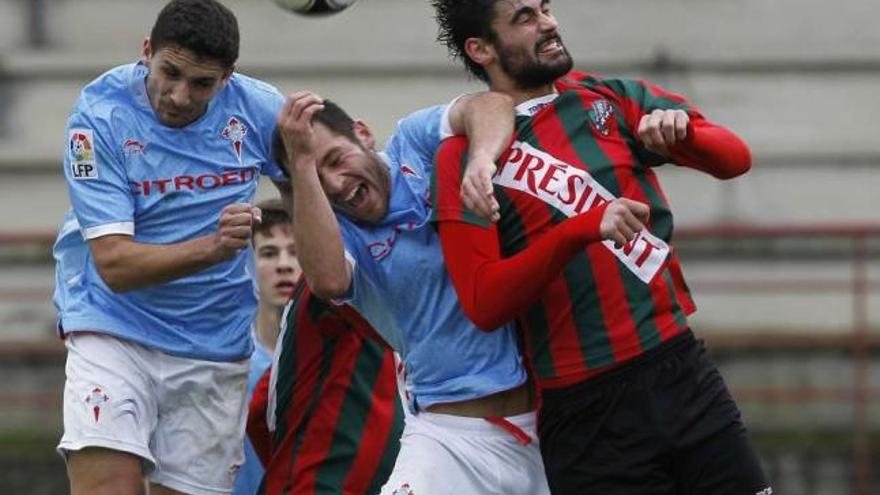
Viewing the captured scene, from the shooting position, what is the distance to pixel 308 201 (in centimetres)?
579

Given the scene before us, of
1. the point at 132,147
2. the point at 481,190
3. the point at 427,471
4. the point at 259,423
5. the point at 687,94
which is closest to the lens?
the point at 481,190

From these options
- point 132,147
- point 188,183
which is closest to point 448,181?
point 188,183

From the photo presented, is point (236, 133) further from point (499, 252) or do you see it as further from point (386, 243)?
point (499, 252)

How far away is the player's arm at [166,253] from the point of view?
19.7 ft

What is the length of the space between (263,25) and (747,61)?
2.48 m

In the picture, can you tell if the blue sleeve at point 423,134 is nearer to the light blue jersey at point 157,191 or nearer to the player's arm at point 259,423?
the light blue jersey at point 157,191

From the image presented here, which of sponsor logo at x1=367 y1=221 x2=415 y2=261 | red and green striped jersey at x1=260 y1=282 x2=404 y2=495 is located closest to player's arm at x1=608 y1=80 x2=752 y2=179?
sponsor logo at x1=367 y1=221 x2=415 y2=261

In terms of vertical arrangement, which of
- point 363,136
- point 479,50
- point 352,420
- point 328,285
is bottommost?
point 352,420

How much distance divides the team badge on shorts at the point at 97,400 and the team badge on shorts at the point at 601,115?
1629 millimetres

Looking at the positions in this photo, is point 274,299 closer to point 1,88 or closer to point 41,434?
point 41,434

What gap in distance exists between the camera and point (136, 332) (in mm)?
6535

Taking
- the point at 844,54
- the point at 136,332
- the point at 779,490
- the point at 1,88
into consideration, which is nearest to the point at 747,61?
the point at 844,54

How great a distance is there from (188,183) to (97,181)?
0.26m

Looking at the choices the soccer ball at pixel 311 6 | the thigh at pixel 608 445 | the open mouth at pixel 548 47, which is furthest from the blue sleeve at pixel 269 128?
the thigh at pixel 608 445
